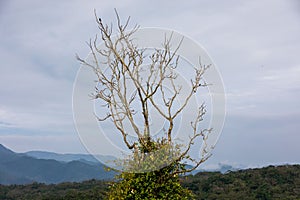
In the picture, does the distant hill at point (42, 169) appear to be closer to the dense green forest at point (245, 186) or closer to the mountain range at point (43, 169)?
the mountain range at point (43, 169)

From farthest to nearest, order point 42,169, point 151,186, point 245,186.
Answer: point 42,169, point 245,186, point 151,186

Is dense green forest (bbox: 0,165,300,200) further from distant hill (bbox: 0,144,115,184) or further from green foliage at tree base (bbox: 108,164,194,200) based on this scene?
distant hill (bbox: 0,144,115,184)

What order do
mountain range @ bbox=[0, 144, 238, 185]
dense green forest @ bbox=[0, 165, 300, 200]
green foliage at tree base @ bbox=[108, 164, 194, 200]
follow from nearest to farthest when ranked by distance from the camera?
green foliage at tree base @ bbox=[108, 164, 194, 200]
dense green forest @ bbox=[0, 165, 300, 200]
mountain range @ bbox=[0, 144, 238, 185]

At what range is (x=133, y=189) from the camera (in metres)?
8.23

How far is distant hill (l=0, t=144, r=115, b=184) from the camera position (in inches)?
4438

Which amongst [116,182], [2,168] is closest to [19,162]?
[2,168]

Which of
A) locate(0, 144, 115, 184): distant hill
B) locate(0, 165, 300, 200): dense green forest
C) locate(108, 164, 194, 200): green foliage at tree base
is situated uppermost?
locate(0, 144, 115, 184): distant hill

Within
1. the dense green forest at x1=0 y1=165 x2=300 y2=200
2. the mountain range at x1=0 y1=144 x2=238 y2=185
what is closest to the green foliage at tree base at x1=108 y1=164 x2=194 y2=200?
the dense green forest at x1=0 y1=165 x2=300 y2=200

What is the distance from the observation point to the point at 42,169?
415ft

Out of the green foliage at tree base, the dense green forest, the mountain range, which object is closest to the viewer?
the green foliage at tree base

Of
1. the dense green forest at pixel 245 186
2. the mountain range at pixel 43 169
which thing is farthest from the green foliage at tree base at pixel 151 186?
the mountain range at pixel 43 169

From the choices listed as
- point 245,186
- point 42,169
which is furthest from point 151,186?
point 42,169

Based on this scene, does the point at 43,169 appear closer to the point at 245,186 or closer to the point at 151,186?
the point at 245,186

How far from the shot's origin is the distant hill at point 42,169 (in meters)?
113
